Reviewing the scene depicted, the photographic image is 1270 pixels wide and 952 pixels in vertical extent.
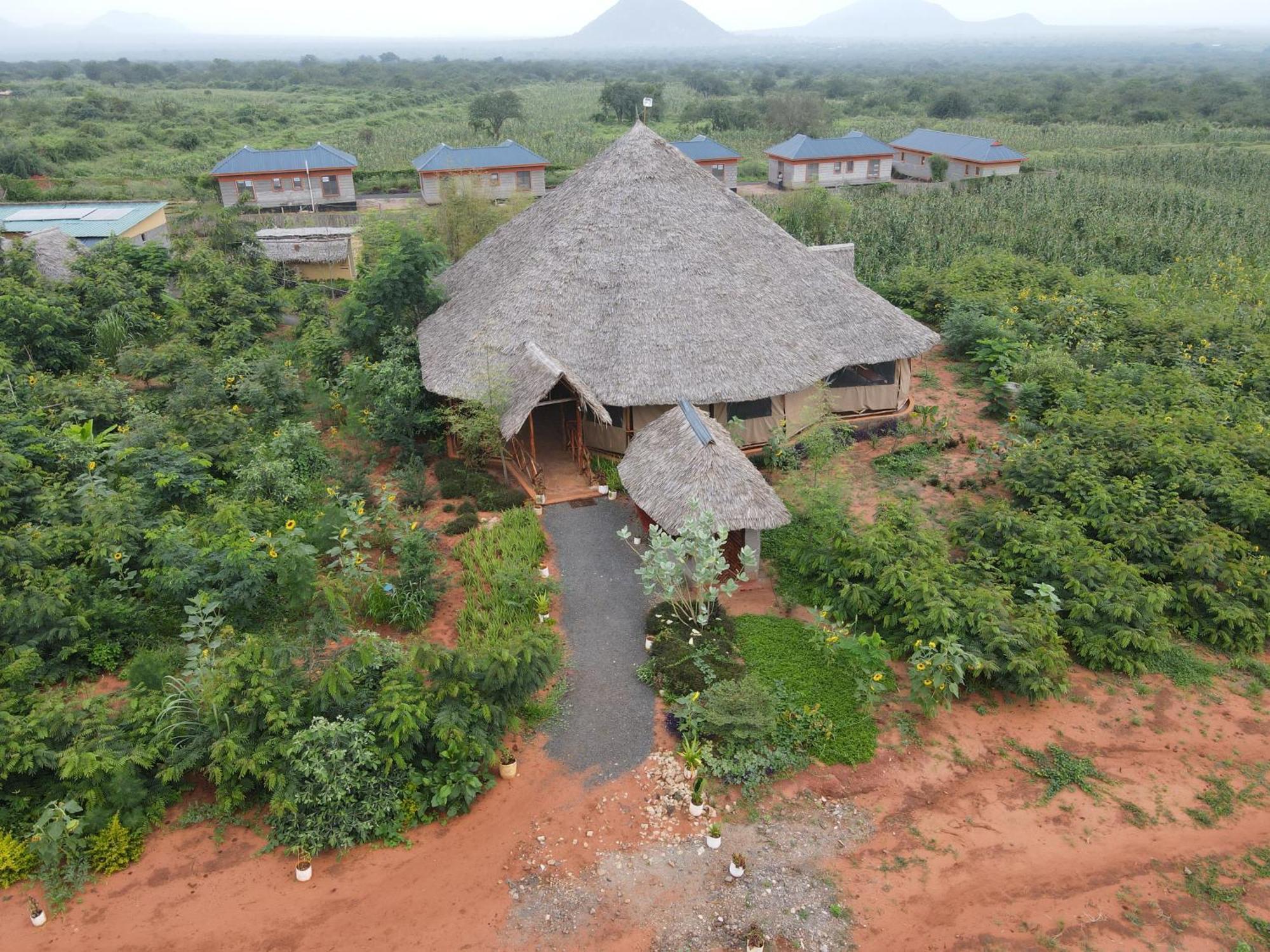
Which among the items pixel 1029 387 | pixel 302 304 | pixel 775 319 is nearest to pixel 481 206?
pixel 302 304

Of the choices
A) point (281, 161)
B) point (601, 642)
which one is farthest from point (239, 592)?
point (281, 161)

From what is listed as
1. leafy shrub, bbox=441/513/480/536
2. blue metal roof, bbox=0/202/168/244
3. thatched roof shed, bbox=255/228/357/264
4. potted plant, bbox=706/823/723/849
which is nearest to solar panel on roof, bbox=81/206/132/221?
blue metal roof, bbox=0/202/168/244

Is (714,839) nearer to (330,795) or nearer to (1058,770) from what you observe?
(330,795)

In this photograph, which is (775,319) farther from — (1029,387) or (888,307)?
(1029,387)

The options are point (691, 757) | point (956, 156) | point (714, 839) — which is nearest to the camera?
point (714, 839)

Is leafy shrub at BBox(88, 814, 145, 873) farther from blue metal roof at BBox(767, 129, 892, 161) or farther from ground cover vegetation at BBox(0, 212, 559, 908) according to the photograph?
blue metal roof at BBox(767, 129, 892, 161)

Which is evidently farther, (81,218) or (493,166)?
(493,166)

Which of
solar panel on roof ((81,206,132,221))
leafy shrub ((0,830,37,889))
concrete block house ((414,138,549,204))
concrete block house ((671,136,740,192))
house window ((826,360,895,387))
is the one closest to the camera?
leafy shrub ((0,830,37,889))
